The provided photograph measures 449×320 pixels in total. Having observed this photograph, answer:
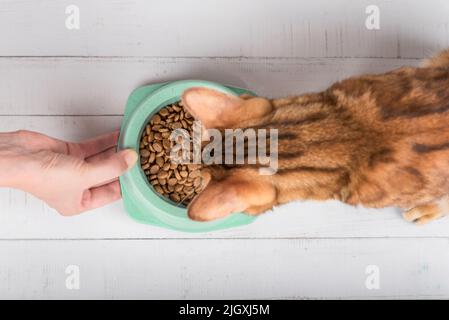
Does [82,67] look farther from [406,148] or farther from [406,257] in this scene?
[406,257]

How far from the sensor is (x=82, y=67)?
1769mm

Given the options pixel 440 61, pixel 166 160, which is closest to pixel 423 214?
pixel 440 61

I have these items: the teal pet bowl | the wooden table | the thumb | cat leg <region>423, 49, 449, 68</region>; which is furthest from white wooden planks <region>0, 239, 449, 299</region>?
cat leg <region>423, 49, 449, 68</region>

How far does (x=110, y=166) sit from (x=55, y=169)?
0.51 ft

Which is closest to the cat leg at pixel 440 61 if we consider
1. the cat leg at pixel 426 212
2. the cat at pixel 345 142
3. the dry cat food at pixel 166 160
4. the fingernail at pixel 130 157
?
the cat at pixel 345 142

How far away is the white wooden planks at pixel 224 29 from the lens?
1768mm

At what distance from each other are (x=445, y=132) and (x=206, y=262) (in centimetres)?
94

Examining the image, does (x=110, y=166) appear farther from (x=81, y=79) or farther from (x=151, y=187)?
(x=81, y=79)

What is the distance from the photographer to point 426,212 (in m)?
1.72

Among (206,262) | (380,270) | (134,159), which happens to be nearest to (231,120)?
(134,159)

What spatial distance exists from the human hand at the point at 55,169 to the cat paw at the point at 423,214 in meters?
0.98

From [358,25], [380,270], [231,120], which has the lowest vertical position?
[380,270]

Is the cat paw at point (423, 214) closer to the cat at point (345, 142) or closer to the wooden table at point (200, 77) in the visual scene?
the wooden table at point (200, 77)

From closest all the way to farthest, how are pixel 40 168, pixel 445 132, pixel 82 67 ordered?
1. pixel 445 132
2. pixel 40 168
3. pixel 82 67
